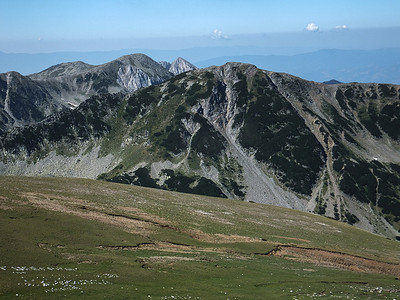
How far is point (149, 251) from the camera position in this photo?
57.7 m

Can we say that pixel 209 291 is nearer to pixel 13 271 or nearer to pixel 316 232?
pixel 13 271

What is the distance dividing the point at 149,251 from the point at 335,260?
39603mm

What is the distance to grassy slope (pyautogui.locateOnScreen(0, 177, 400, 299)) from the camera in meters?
38.6

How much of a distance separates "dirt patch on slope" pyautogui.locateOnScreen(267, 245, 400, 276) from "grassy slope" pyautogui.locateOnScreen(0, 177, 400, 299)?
11.4 ft

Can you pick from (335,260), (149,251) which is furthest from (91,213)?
(335,260)

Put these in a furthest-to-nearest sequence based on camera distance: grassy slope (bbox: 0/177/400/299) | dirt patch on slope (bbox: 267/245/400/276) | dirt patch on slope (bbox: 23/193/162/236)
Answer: dirt patch on slope (bbox: 23/193/162/236) → dirt patch on slope (bbox: 267/245/400/276) → grassy slope (bbox: 0/177/400/299)

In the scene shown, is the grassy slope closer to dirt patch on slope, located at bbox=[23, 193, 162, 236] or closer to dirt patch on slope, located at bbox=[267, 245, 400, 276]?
dirt patch on slope, located at bbox=[23, 193, 162, 236]

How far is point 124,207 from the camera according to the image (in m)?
88.1

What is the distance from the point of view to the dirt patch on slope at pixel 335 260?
69.4 m

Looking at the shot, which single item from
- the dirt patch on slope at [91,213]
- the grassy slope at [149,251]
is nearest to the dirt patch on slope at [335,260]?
the grassy slope at [149,251]

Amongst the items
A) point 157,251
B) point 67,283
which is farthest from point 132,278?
point 157,251

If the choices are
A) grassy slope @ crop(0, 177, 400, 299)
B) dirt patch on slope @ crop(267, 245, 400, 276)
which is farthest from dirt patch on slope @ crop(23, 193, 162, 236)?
dirt patch on slope @ crop(267, 245, 400, 276)

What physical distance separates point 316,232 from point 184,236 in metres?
50.1

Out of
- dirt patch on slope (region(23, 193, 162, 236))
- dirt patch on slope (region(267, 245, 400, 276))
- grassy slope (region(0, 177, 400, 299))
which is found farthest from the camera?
dirt patch on slope (region(23, 193, 162, 236))
